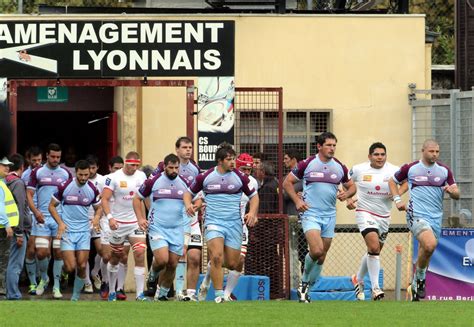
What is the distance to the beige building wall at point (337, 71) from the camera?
2889 centimetres

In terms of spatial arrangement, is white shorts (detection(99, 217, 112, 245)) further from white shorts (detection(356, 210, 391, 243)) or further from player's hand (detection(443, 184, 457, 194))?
player's hand (detection(443, 184, 457, 194))

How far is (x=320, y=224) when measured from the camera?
21.8 m

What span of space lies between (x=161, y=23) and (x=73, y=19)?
1.74 meters

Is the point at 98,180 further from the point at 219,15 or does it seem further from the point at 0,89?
the point at 219,15

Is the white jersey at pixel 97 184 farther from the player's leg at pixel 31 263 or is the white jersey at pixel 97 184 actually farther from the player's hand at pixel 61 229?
the player's hand at pixel 61 229

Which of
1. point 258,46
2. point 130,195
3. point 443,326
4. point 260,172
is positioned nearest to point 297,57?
point 258,46

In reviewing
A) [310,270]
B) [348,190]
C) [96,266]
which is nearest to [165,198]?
[310,270]

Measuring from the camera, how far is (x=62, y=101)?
29703 millimetres

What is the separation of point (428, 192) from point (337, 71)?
717 cm

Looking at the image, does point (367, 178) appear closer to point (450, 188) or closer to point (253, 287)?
point (450, 188)

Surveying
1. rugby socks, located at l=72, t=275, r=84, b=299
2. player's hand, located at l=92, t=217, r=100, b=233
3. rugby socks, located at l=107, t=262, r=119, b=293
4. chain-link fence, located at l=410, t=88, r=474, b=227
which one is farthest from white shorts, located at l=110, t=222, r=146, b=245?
chain-link fence, located at l=410, t=88, r=474, b=227

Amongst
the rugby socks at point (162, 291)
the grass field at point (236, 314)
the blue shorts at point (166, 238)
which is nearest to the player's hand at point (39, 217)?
the blue shorts at point (166, 238)

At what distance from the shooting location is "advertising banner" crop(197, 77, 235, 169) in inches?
987

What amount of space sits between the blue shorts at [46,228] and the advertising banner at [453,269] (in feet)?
19.5
